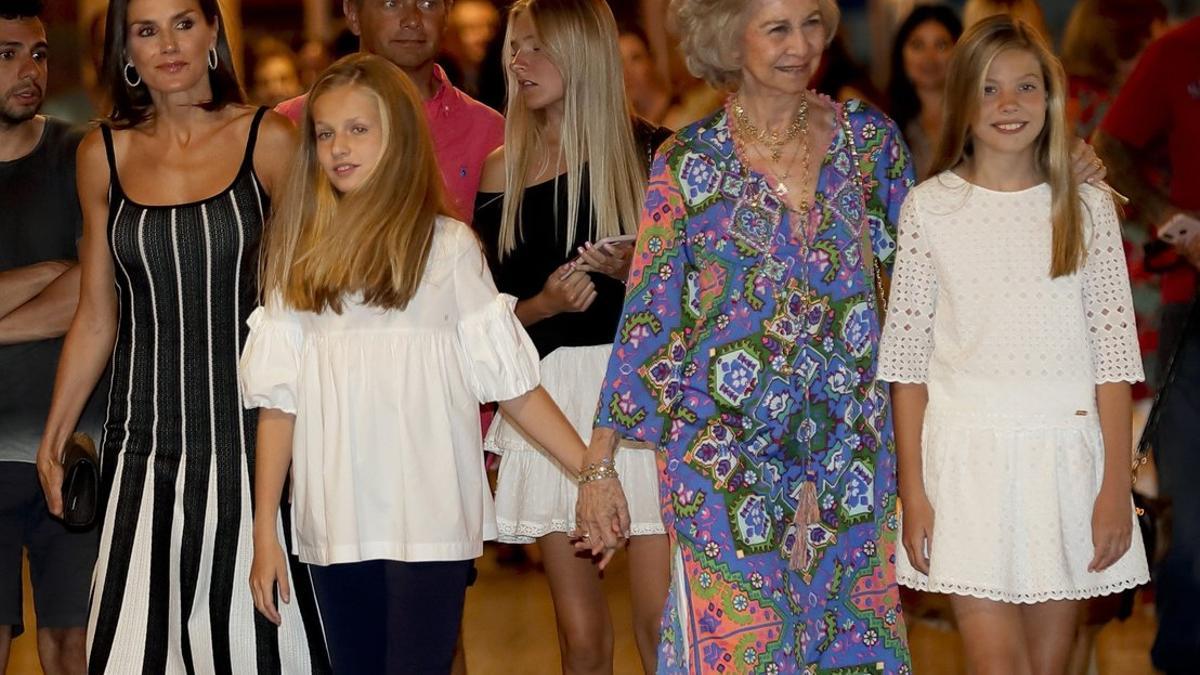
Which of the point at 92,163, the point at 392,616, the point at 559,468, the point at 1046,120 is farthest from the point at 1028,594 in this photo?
the point at 92,163

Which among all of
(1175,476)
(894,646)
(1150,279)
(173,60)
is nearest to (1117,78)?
(1150,279)

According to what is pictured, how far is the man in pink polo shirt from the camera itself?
532cm

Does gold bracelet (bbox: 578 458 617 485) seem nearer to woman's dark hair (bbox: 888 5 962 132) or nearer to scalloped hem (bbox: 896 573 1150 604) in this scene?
scalloped hem (bbox: 896 573 1150 604)

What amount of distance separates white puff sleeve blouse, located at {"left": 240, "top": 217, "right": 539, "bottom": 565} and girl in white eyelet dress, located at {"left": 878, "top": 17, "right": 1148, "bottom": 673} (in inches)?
34.0

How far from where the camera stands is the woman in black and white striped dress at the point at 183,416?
4184 mm

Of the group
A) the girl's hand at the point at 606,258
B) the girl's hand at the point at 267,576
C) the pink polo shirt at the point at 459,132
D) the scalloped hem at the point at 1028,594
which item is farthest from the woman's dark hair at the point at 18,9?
the scalloped hem at the point at 1028,594

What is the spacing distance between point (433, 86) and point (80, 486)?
1.64 metres

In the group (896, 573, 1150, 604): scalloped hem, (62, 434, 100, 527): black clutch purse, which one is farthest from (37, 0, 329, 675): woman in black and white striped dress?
(896, 573, 1150, 604): scalloped hem

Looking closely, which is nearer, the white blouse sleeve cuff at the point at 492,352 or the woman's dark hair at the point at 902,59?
the white blouse sleeve cuff at the point at 492,352

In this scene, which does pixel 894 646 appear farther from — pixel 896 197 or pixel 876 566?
pixel 896 197

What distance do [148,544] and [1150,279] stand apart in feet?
10.6

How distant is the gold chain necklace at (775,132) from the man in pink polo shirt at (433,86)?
1256 millimetres

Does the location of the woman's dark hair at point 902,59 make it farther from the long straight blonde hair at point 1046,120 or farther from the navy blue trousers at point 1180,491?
the long straight blonde hair at point 1046,120

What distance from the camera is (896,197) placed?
421 centimetres
